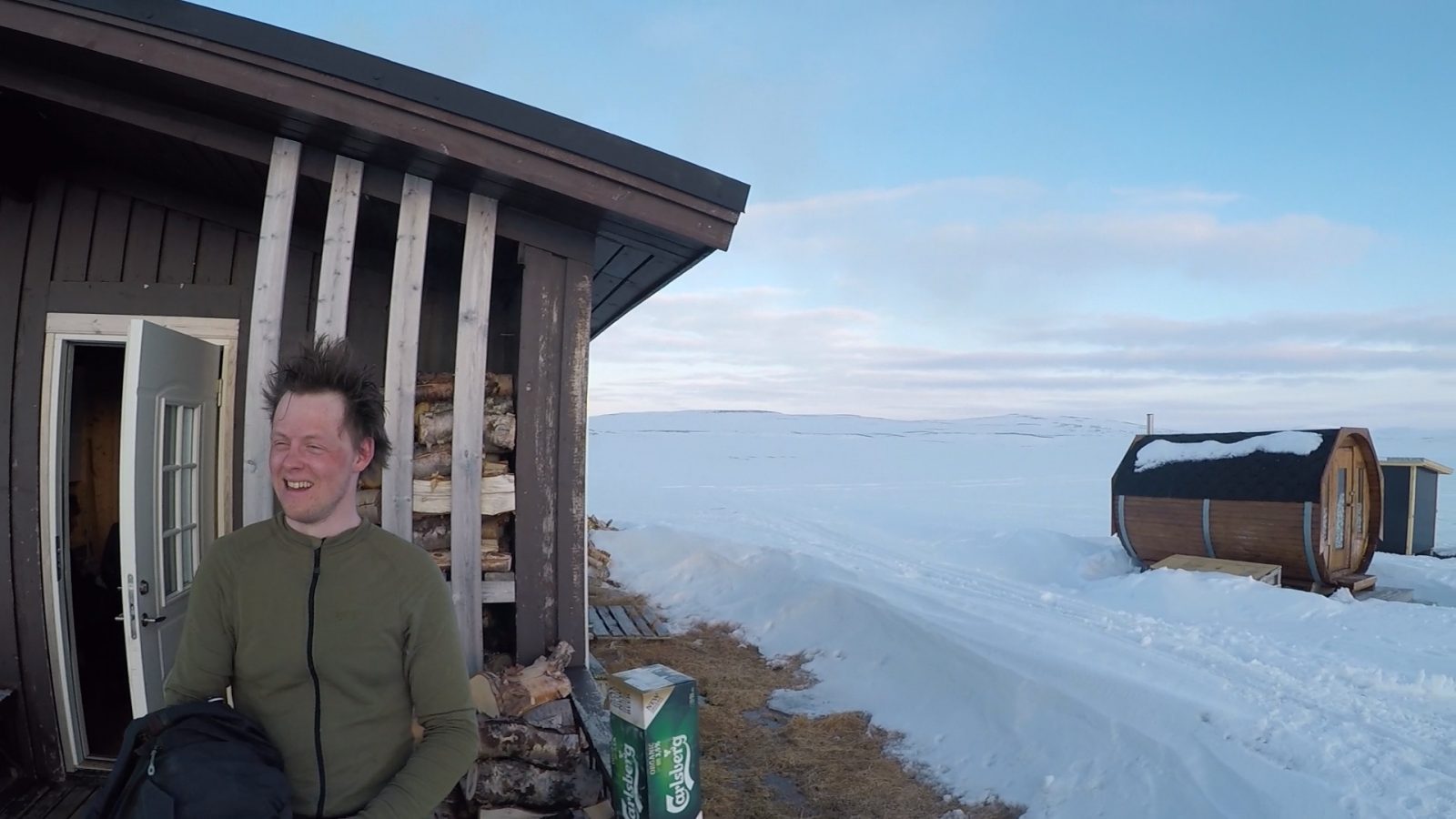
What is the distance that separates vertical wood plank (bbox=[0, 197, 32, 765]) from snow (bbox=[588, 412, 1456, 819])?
13.6 feet

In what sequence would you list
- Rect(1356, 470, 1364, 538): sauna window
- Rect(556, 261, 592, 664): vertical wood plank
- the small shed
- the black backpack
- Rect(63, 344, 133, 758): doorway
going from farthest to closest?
1. the small shed
2. Rect(1356, 470, 1364, 538): sauna window
3. Rect(63, 344, 133, 758): doorway
4. Rect(556, 261, 592, 664): vertical wood plank
5. the black backpack

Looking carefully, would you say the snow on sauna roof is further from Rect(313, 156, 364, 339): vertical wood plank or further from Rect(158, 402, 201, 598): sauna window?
Rect(158, 402, 201, 598): sauna window

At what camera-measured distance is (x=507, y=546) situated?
399 centimetres

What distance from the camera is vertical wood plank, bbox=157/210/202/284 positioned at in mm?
3982

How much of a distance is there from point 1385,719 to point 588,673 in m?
4.52

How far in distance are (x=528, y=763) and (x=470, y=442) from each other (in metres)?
1.36

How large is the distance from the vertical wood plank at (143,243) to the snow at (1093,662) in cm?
439

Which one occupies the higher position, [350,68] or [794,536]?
[350,68]

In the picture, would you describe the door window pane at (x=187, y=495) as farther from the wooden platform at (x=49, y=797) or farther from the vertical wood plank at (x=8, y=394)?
the wooden platform at (x=49, y=797)

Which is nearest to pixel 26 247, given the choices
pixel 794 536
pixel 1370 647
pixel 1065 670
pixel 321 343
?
pixel 321 343

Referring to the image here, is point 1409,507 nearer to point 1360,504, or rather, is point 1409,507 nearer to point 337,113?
point 1360,504

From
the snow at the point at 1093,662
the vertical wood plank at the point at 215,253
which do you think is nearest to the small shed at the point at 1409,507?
the snow at the point at 1093,662

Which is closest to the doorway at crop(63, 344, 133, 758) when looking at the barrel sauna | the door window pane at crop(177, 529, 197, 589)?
the door window pane at crop(177, 529, 197, 589)

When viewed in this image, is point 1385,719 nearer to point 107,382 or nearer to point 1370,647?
point 1370,647
